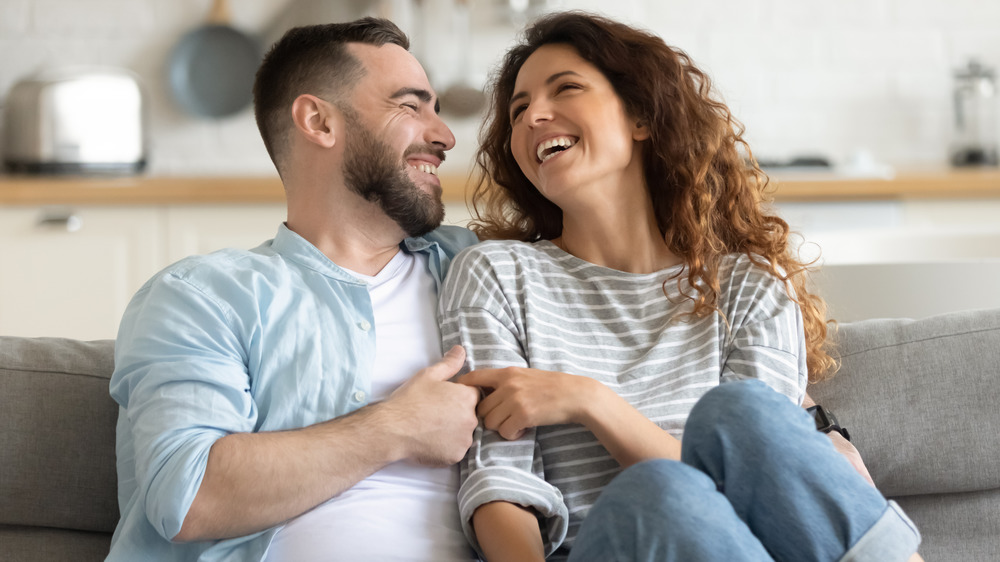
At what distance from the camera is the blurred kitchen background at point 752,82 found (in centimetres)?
324

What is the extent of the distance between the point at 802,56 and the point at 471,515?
3196 millimetres

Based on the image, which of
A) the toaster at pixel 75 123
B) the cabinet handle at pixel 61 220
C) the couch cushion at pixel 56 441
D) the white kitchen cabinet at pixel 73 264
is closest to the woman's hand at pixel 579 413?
the couch cushion at pixel 56 441

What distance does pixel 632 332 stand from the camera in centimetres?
157

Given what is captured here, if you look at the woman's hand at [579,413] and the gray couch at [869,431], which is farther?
the gray couch at [869,431]

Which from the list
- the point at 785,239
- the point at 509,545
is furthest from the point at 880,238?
the point at 509,545

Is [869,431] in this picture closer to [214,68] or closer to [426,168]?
[426,168]

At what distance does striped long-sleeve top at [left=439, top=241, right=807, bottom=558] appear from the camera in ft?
4.76

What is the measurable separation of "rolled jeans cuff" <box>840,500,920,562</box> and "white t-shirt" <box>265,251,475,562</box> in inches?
21.0

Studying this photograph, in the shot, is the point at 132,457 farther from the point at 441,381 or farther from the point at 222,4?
the point at 222,4

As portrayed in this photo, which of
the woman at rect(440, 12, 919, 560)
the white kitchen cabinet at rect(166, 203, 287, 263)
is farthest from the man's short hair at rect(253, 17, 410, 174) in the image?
the white kitchen cabinet at rect(166, 203, 287, 263)

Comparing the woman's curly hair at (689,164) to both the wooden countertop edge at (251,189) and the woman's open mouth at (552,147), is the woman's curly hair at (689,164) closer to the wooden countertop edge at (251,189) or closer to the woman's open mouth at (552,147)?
the woman's open mouth at (552,147)

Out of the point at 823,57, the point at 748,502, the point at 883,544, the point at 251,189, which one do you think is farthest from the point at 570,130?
the point at 823,57

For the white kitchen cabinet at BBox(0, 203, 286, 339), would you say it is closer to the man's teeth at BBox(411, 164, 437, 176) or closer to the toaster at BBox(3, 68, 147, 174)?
the toaster at BBox(3, 68, 147, 174)

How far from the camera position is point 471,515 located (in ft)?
4.49
